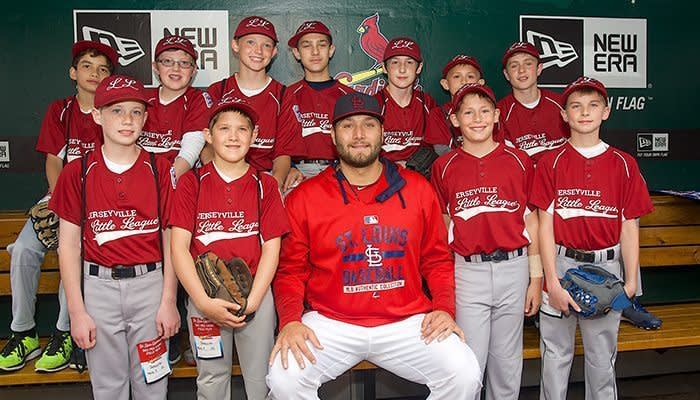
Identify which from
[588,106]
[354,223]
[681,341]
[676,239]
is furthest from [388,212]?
[676,239]

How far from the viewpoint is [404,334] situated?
2.33 meters

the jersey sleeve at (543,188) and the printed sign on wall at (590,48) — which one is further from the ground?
the printed sign on wall at (590,48)

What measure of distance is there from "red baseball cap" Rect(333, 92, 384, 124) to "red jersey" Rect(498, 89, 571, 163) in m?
1.12

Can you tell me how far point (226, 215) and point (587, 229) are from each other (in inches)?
58.4

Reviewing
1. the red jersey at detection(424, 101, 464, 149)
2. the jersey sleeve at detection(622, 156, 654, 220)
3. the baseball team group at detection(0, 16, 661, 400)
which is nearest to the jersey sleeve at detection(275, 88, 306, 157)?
the baseball team group at detection(0, 16, 661, 400)

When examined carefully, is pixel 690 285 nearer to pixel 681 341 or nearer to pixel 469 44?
pixel 681 341

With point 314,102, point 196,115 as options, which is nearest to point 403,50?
point 314,102

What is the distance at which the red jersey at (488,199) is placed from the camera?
2.52m

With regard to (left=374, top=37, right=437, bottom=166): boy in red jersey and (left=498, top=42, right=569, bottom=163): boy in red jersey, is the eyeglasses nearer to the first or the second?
(left=374, top=37, right=437, bottom=166): boy in red jersey

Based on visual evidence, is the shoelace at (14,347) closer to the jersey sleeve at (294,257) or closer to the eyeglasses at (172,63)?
the jersey sleeve at (294,257)

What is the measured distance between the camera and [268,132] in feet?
9.93

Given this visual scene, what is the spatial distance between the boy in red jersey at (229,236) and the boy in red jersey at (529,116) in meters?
1.55

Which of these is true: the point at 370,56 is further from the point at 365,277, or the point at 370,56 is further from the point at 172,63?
the point at 365,277

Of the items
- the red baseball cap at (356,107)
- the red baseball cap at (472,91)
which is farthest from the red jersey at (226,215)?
the red baseball cap at (472,91)
